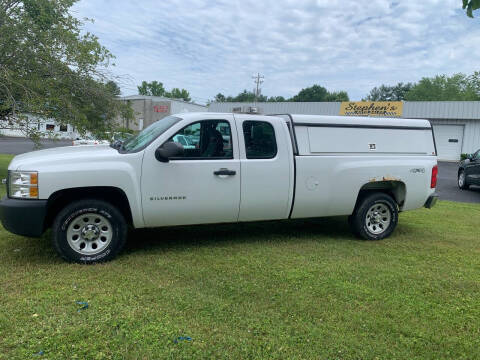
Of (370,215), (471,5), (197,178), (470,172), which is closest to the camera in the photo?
(471,5)

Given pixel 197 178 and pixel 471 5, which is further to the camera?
pixel 197 178

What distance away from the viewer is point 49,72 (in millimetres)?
10016

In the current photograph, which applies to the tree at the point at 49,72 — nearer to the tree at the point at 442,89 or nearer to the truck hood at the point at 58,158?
the truck hood at the point at 58,158

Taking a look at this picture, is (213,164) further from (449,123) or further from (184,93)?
(184,93)

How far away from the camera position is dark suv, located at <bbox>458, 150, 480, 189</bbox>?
12.5m

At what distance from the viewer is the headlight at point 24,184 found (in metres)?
4.22

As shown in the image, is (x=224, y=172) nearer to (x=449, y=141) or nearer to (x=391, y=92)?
(x=449, y=141)

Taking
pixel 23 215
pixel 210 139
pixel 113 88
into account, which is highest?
pixel 113 88

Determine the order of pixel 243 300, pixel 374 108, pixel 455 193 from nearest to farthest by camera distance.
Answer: pixel 243 300, pixel 455 193, pixel 374 108

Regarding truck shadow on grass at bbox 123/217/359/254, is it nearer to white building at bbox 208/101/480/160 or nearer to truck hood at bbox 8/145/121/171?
truck hood at bbox 8/145/121/171

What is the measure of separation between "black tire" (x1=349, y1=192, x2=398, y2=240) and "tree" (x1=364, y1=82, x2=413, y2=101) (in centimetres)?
9771

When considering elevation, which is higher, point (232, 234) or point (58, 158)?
point (58, 158)

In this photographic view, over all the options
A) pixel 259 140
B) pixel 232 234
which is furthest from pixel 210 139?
pixel 232 234

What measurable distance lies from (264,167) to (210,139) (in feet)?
2.65
